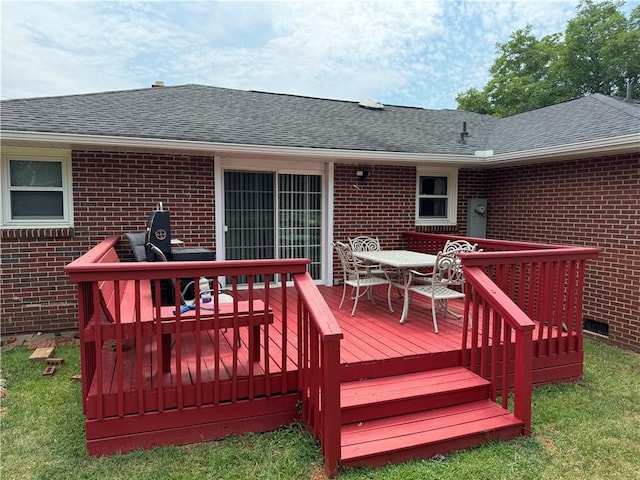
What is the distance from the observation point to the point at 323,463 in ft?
8.56

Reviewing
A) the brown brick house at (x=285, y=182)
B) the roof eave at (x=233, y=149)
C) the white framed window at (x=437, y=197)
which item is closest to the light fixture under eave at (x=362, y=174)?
the brown brick house at (x=285, y=182)

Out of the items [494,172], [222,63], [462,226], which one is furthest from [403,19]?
[222,63]

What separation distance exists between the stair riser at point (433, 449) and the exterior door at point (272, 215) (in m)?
4.25

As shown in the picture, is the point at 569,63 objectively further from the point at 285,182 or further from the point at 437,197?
the point at 285,182

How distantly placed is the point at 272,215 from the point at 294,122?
5.97 feet

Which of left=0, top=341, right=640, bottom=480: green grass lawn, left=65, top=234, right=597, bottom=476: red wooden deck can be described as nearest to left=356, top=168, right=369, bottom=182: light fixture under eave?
left=65, top=234, right=597, bottom=476: red wooden deck

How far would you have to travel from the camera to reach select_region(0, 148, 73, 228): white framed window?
5.02 meters

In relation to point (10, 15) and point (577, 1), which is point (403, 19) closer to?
point (10, 15)

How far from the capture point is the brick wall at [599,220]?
509 cm

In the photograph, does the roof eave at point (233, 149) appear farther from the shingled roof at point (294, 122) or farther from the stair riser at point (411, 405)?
the stair riser at point (411, 405)

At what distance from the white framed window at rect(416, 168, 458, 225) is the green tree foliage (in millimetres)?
17471

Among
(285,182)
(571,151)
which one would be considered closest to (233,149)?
(285,182)

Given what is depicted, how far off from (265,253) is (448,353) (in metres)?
3.67

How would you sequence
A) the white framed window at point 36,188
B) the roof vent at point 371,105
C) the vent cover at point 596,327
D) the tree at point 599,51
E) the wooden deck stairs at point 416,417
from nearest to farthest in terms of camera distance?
1. the wooden deck stairs at point 416,417
2. the white framed window at point 36,188
3. the vent cover at point 596,327
4. the roof vent at point 371,105
5. the tree at point 599,51
